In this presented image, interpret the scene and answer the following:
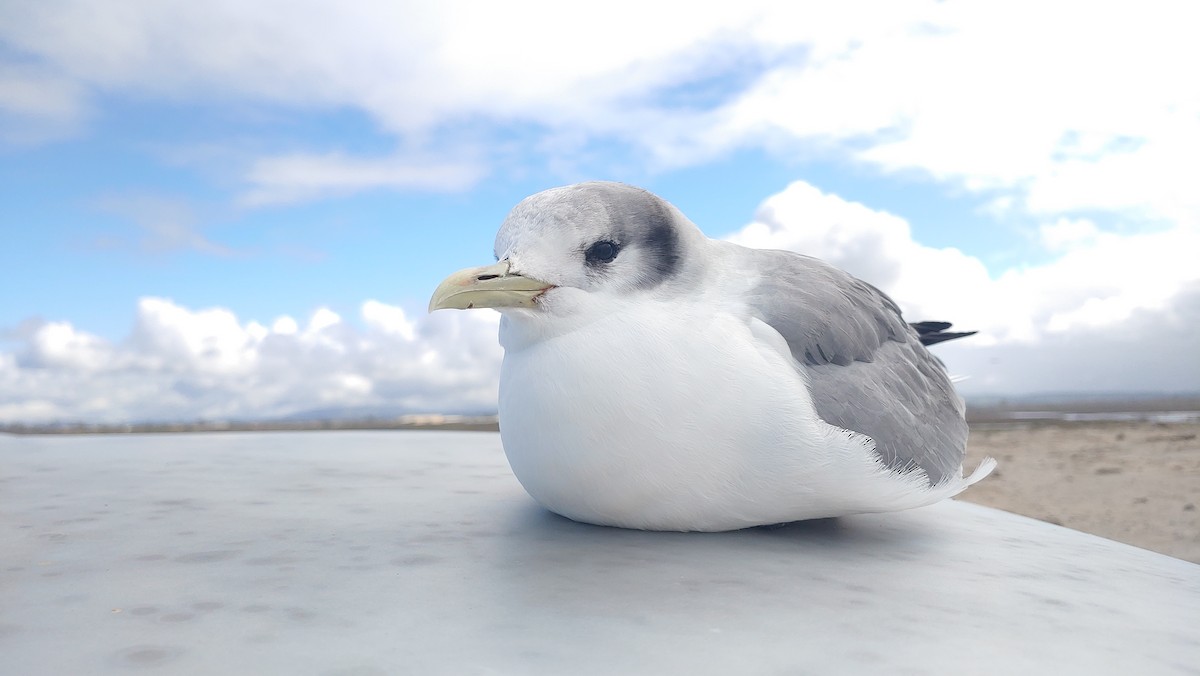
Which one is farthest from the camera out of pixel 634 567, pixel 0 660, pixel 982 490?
pixel 982 490

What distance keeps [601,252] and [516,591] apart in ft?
4.24

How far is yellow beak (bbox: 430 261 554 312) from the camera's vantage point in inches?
106

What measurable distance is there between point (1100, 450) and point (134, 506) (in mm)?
20649

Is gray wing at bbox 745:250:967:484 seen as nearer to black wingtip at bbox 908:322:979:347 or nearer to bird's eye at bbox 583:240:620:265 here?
bird's eye at bbox 583:240:620:265

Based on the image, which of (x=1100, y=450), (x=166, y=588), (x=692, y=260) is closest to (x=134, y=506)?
(x=166, y=588)

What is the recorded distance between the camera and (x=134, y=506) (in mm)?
2830

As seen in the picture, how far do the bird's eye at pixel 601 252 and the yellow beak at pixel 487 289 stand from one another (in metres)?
0.17

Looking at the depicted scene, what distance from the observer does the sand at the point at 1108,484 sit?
421 inches

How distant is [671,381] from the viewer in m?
2.60

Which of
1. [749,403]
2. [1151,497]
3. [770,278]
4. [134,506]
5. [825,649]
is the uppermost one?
[770,278]

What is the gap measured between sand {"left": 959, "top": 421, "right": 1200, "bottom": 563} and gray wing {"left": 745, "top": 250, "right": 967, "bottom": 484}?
7.51 metres

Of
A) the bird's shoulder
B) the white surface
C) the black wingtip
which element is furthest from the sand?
the white surface

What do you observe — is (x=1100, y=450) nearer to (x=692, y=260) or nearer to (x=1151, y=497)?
(x=1151, y=497)

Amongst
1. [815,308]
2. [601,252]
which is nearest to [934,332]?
[815,308]
